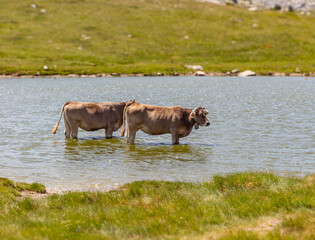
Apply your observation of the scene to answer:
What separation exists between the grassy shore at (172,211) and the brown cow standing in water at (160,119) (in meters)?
9.69

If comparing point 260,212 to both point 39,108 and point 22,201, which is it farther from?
point 39,108

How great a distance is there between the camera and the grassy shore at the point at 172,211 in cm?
1009

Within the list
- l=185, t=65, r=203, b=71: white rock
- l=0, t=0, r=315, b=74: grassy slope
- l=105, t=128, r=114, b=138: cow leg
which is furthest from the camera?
l=0, t=0, r=315, b=74: grassy slope

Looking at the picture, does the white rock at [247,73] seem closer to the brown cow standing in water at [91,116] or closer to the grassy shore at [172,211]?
the brown cow standing in water at [91,116]

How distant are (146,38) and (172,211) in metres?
122

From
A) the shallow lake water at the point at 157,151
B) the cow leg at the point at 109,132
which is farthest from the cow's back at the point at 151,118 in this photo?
the cow leg at the point at 109,132

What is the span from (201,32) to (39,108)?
98653 millimetres

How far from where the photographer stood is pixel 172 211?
11969 mm

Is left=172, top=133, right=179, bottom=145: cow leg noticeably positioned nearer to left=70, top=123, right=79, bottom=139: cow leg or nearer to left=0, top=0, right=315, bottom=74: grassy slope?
left=70, top=123, right=79, bottom=139: cow leg

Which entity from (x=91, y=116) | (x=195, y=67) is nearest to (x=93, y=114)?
(x=91, y=116)

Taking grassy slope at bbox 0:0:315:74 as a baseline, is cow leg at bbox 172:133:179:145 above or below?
below

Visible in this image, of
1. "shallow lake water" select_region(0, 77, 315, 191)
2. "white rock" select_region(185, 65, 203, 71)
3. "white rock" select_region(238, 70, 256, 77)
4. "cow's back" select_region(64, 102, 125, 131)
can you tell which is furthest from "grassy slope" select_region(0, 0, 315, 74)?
"cow's back" select_region(64, 102, 125, 131)

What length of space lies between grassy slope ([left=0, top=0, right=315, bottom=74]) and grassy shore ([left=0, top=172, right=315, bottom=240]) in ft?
274

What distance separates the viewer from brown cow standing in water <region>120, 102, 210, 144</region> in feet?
84.2
